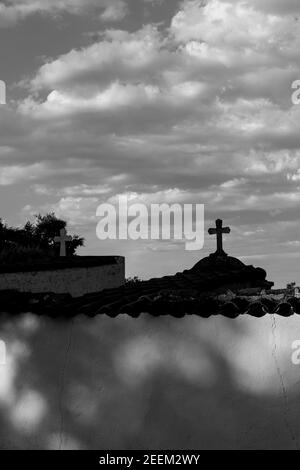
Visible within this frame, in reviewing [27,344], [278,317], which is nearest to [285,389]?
[278,317]

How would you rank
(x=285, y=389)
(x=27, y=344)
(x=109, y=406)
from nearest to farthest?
(x=285, y=389) < (x=109, y=406) < (x=27, y=344)

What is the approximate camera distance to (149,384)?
834 centimetres

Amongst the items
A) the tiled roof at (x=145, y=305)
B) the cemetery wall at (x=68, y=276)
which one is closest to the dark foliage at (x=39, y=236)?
the cemetery wall at (x=68, y=276)

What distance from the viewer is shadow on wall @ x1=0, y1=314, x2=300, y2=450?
25.9 feet

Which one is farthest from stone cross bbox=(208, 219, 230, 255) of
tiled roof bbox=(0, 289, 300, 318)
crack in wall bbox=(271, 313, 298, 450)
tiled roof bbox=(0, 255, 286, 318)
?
crack in wall bbox=(271, 313, 298, 450)

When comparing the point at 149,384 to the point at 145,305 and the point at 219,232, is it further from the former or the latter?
the point at 219,232

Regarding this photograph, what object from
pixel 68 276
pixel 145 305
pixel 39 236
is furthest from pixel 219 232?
pixel 39 236

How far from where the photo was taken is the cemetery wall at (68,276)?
17484 millimetres

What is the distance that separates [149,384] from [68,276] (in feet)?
35.7

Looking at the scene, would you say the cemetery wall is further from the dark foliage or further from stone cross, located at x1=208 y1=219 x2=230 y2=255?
the dark foliage

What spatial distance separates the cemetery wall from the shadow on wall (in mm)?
8073

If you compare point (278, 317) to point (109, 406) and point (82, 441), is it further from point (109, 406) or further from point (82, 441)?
point (82, 441)

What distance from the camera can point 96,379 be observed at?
28.2 ft

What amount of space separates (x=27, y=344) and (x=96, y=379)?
114cm
